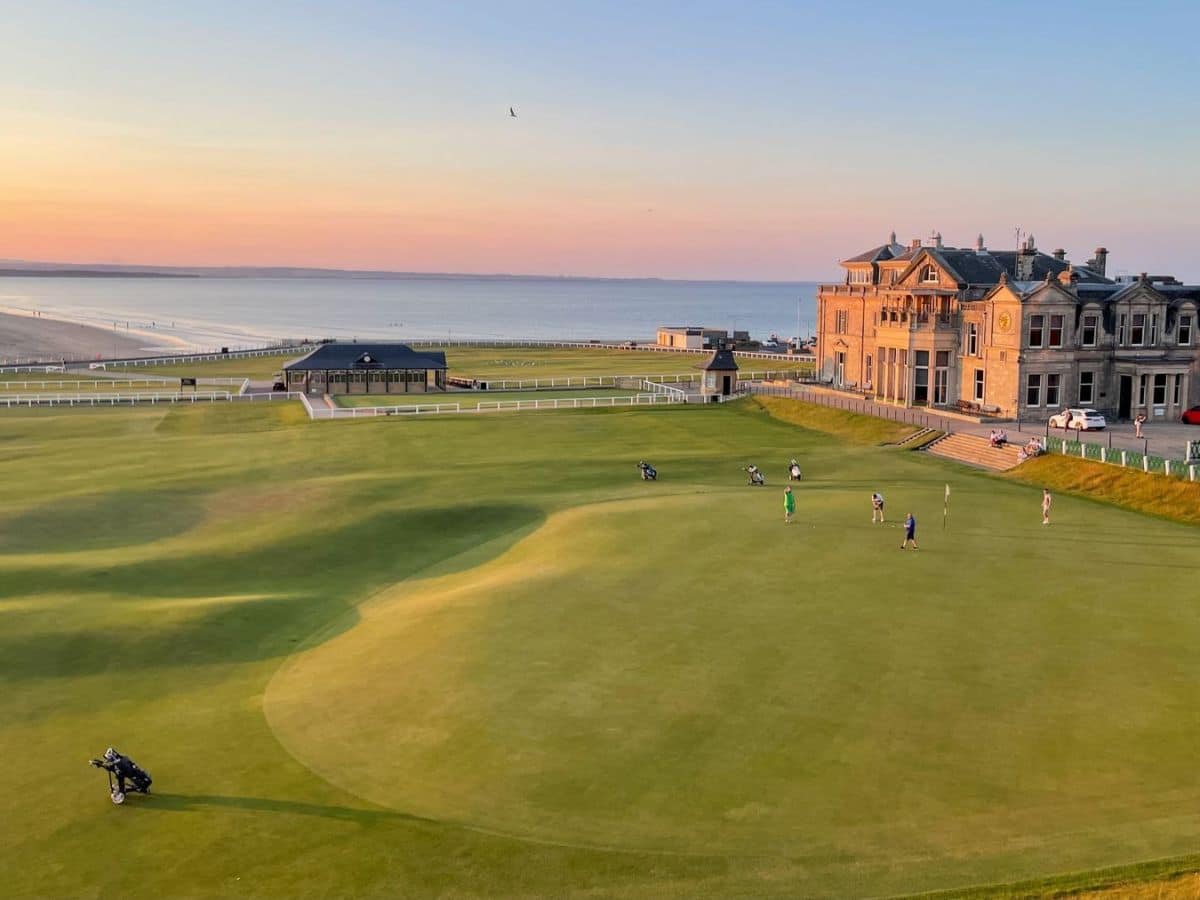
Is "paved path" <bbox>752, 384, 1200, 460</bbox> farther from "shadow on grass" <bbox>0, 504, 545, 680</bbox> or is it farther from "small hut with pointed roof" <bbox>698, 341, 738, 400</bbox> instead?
"shadow on grass" <bbox>0, 504, 545, 680</bbox>

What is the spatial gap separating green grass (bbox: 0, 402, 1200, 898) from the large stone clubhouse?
20451 mm

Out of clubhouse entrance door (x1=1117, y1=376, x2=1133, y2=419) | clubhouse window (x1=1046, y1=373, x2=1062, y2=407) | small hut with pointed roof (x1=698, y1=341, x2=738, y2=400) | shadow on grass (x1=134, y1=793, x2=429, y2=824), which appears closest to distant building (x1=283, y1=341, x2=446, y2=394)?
small hut with pointed roof (x1=698, y1=341, x2=738, y2=400)

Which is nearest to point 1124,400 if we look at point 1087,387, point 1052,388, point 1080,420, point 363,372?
point 1087,387

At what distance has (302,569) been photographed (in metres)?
40.7

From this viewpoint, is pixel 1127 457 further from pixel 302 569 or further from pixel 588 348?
pixel 588 348

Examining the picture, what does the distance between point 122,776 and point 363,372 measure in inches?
3238

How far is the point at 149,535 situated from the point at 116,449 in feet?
78.6

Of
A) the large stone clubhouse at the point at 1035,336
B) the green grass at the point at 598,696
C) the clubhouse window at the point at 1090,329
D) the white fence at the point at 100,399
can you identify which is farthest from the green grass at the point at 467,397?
the green grass at the point at 598,696

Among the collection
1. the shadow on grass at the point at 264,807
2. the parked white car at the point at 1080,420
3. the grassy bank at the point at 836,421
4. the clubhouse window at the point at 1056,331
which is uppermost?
the clubhouse window at the point at 1056,331

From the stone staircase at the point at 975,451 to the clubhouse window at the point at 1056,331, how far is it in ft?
31.5

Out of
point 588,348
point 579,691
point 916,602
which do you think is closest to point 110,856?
point 579,691

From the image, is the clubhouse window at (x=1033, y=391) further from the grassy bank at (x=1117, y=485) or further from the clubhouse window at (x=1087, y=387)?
the grassy bank at (x=1117, y=485)

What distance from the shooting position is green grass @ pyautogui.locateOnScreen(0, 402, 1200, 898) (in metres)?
18.3

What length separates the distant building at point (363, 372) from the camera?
10000 cm
